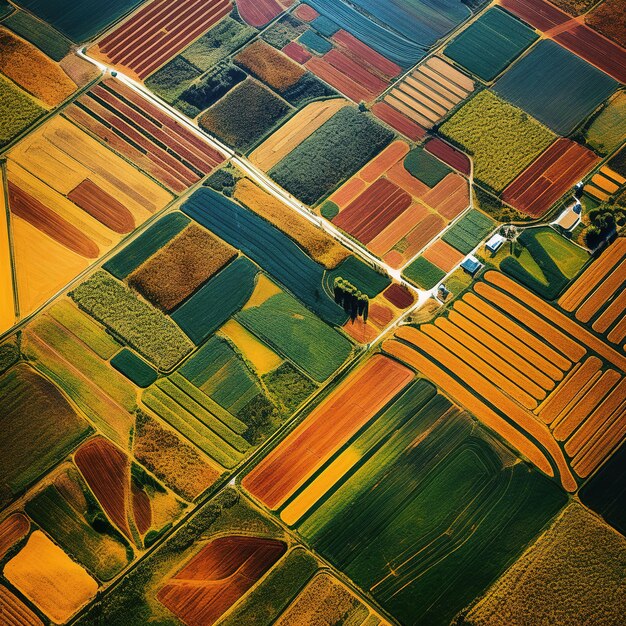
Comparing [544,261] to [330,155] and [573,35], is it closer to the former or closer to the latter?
[330,155]

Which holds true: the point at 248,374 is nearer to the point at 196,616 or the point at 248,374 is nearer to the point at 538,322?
the point at 196,616

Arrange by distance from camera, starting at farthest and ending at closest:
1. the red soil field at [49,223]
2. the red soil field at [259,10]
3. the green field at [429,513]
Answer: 1. the red soil field at [259,10]
2. the red soil field at [49,223]
3. the green field at [429,513]

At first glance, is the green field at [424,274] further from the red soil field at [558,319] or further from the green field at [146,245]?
the green field at [146,245]

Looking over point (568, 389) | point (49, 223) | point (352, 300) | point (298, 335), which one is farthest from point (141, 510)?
point (568, 389)

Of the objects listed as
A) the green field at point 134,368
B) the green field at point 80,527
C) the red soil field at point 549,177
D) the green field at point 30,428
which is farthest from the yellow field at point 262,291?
the red soil field at point 549,177

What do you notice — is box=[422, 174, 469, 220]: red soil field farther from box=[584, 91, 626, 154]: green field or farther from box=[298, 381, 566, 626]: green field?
box=[298, 381, 566, 626]: green field

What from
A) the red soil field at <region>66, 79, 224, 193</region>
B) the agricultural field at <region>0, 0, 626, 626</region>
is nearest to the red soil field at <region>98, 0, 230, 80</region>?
the agricultural field at <region>0, 0, 626, 626</region>
